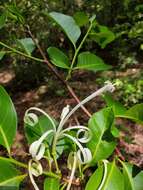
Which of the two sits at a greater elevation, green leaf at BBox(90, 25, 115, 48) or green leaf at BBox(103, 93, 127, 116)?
green leaf at BBox(90, 25, 115, 48)

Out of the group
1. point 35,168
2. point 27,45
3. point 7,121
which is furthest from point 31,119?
point 27,45

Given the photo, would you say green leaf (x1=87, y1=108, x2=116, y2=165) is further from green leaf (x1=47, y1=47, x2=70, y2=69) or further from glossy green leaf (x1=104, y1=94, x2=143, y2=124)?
green leaf (x1=47, y1=47, x2=70, y2=69)

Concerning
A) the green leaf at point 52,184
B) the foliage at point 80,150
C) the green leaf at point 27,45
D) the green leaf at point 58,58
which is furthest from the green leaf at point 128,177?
the green leaf at point 27,45

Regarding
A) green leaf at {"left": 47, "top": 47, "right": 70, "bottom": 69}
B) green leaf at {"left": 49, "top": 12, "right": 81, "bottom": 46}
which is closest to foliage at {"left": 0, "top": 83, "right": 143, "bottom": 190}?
green leaf at {"left": 47, "top": 47, "right": 70, "bottom": 69}

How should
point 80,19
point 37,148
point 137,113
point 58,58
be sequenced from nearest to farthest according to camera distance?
1. point 37,148
2. point 137,113
3. point 58,58
4. point 80,19

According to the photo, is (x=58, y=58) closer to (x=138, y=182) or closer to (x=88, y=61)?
(x=88, y=61)

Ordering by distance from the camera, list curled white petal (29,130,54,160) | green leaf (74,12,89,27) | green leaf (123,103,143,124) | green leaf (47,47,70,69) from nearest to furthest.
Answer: curled white petal (29,130,54,160) < green leaf (123,103,143,124) < green leaf (47,47,70,69) < green leaf (74,12,89,27)
